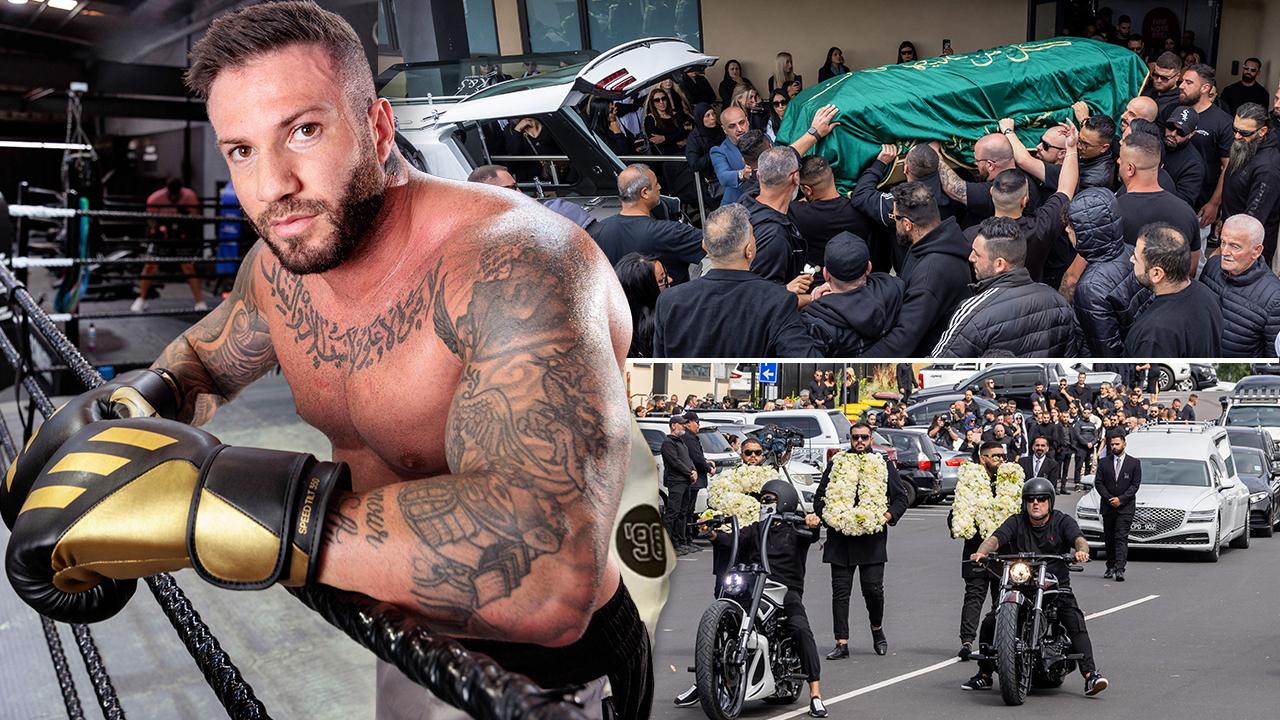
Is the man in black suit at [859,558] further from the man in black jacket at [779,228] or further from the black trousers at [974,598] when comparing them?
the man in black jacket at [779,228]

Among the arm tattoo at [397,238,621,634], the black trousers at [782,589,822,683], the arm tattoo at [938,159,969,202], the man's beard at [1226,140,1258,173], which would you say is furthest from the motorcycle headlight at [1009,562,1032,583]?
the arm tattoo at [397,238,621,634]

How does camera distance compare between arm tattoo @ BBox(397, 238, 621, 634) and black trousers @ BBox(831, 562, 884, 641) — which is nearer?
arm tattoo @ BBox(397, 238, 621, 634)

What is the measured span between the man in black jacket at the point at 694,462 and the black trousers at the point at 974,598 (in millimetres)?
517

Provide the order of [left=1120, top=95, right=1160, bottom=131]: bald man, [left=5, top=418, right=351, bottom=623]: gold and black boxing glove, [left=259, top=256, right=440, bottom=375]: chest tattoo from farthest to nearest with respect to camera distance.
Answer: [left=1120, top=95, right=1160, bottom=131]: bald man → [left=259, top=256, right=440, bottom=375]: chest tattoo → [left=5, top=418, right=351, bottom=623]: gold and black boxing glove

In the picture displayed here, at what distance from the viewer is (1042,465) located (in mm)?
2045

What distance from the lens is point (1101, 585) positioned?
2.03m

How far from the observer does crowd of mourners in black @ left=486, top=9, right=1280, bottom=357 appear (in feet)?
6.80

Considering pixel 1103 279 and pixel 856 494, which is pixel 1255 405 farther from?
pixel 856 494

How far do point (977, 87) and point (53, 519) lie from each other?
5.92 feet

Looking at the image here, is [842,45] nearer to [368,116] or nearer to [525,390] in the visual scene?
[368,116]

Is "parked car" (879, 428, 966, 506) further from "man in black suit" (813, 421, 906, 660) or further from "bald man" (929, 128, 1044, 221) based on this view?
"bald man" (929, 128, 1044, 221)

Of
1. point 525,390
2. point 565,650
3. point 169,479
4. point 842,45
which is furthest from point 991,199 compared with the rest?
point 169,479

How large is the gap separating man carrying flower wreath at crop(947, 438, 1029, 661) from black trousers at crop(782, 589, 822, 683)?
0.88ft

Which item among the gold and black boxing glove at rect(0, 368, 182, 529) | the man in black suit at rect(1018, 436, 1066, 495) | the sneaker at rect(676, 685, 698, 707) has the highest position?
the gold and black boxing glove at rect(0, 368, 182, 529)
